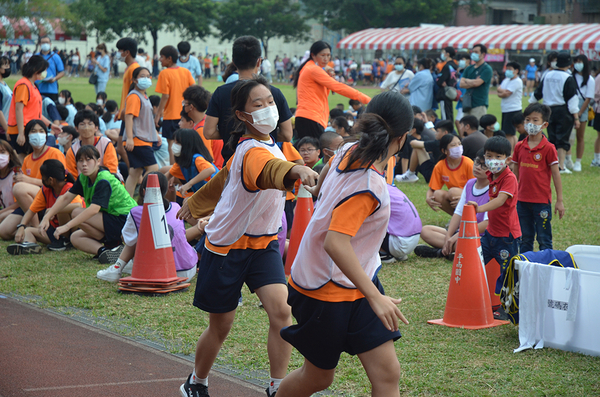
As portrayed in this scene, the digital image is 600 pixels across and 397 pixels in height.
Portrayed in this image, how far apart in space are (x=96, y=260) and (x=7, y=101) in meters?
4.94

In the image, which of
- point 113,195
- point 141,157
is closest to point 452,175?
point 113,195

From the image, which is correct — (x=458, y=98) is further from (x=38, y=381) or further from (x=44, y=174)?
(x=38, y=381)

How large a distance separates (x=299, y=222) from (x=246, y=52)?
179 centimetres

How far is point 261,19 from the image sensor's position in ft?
226

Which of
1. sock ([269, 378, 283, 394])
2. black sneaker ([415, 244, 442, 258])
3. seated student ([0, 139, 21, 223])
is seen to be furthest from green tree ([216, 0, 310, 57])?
sock ([269, 378, 283, 394])

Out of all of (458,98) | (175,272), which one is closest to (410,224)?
(175,272)

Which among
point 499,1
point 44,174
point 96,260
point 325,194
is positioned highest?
point 499,1

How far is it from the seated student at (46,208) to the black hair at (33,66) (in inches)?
114

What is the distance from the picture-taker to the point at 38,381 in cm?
383

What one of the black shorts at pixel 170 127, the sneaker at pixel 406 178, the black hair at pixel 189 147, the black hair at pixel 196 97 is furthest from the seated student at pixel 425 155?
the black hair at pixel 189 147

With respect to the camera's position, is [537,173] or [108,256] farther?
[108,256]

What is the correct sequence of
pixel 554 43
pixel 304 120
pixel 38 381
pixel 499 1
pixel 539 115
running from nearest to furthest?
pixel 38 381
pixel 539 115
pixel 304 120
pixel 554 43
pixel 499 1

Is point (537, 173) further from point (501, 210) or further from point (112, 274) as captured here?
point (112, 274)

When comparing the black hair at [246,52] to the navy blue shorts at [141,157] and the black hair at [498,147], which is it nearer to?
the black hair at [498,147]
